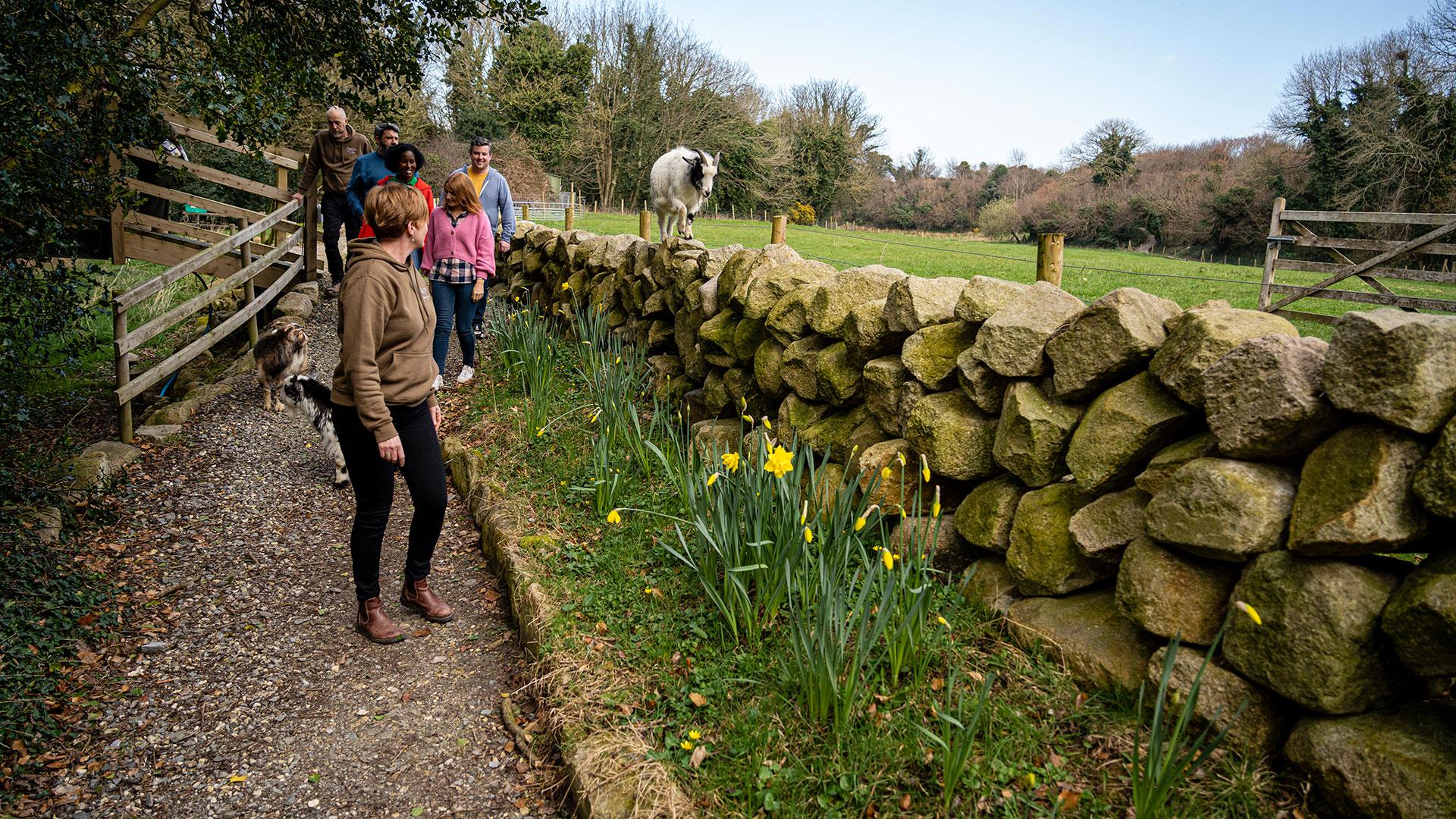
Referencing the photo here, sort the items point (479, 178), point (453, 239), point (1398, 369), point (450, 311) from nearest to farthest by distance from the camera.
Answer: point (1398, 369) → point (453, 239) → point (450, 311) → point (479, 178)

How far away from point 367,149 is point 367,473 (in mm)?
6721

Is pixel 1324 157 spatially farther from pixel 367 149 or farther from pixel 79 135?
pixel 79 135

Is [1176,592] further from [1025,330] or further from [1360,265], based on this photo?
[1360,265]

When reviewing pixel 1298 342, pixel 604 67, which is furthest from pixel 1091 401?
pixel 604 67

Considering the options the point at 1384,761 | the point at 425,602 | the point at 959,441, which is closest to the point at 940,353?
the point at 959,441

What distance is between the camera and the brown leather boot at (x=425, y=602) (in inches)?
149

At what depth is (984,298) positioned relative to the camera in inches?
125

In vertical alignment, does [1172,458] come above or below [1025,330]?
below

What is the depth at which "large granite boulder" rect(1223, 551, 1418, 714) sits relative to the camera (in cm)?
197

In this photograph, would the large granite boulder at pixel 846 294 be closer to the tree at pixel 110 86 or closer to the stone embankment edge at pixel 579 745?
the stone embankment edge at pixel 579 745

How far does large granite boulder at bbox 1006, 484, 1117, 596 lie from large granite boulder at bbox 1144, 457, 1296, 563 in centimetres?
37

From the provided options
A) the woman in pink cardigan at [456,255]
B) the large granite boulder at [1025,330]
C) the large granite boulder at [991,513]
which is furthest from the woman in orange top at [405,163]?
the large granite boulder at [991,513]

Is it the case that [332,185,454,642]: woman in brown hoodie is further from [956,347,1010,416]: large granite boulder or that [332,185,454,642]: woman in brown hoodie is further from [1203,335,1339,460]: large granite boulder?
[1203,335,1339,460]: large granite boulder

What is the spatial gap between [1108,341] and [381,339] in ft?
9.47
